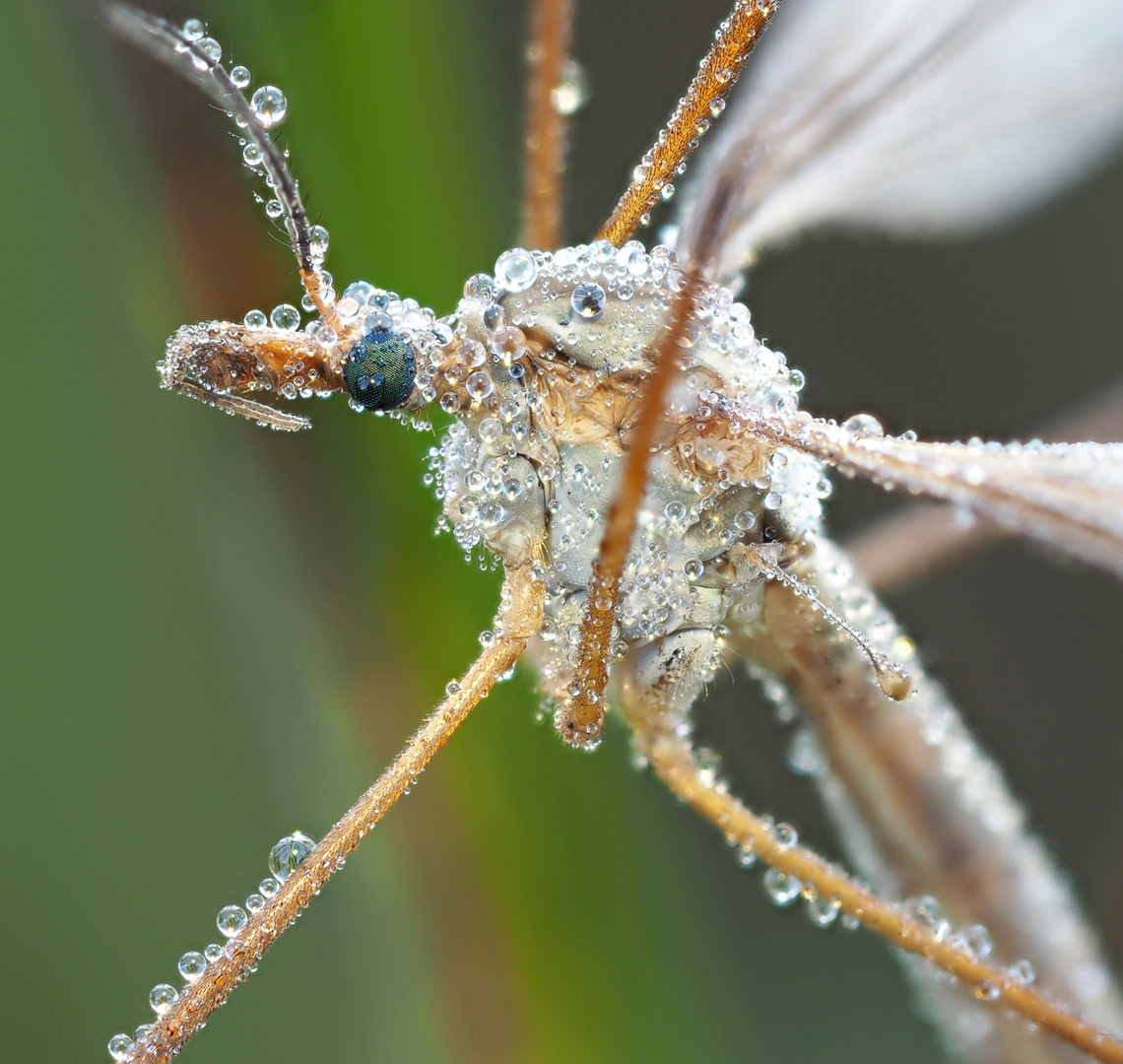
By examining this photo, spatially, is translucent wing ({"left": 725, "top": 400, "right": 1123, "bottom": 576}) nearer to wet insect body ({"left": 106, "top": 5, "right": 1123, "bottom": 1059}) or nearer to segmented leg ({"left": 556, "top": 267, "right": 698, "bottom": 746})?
wet insect body ({"left": 106, "top": 5, "right": 1123, "bottom": 1059})

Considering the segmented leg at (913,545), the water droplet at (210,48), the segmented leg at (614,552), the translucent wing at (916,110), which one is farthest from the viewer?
the segmented leg at (913,545)

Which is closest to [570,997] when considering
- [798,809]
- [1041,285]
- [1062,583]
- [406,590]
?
[798,809]

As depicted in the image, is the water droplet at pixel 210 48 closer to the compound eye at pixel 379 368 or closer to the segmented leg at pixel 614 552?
the compound eye at pixel 379 368

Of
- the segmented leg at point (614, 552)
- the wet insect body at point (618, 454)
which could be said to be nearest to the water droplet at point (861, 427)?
the wet insect body at point (618, 454)

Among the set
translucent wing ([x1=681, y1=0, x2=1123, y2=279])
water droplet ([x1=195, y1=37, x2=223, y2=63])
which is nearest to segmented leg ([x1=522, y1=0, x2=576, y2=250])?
translucent wing ([x1=681, y1=0, x2=1123, y2=279])

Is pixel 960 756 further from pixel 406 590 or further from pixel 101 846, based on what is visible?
pixel 101 846

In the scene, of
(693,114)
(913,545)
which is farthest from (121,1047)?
(913,545)

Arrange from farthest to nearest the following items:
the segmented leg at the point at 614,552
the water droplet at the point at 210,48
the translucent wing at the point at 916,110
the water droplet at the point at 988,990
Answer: the translucent wing at the point at 916,110 < the water droplet at the point at 988,990 < the water droplet at the point at 210,48 < the segmented leg at the point at 614,552
